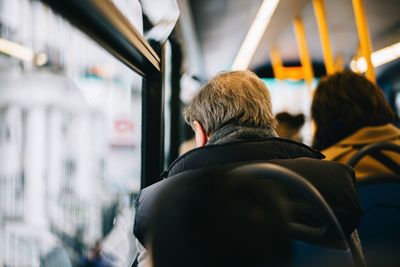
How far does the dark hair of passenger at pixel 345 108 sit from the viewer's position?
170 centimetres

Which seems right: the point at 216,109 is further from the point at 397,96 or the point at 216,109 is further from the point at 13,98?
the point at 397,96

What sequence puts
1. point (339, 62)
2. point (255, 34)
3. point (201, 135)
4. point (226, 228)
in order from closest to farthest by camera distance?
1. point (226, 228)
2. point (201, 135)
3. point (255, 34)
4. point (339, 62)

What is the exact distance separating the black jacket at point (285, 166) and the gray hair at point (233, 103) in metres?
0.20

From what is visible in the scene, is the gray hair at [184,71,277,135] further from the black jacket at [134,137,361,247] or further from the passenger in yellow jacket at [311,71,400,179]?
the passenger in yellow jacket at [311,71,400,179]

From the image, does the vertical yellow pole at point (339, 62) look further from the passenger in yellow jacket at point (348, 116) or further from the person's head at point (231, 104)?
the person's head at point (231, 104)

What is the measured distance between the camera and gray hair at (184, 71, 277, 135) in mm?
1219

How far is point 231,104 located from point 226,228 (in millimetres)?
580

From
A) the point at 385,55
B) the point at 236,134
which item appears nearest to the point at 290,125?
the point at 236,134

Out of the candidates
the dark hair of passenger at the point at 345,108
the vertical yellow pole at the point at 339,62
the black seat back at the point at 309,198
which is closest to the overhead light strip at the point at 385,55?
the vertical yellow pole at the point at 339,62

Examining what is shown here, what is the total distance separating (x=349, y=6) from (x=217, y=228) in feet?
16.3

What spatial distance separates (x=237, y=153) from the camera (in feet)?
3.19

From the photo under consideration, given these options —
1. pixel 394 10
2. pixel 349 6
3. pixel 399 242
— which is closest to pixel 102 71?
pixel 399 242

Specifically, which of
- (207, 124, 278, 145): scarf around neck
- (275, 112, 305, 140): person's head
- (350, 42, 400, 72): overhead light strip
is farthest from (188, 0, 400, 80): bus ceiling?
(207, 124, 278, 145): scarf around neck

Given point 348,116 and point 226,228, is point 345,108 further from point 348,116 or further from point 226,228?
point 226,228
